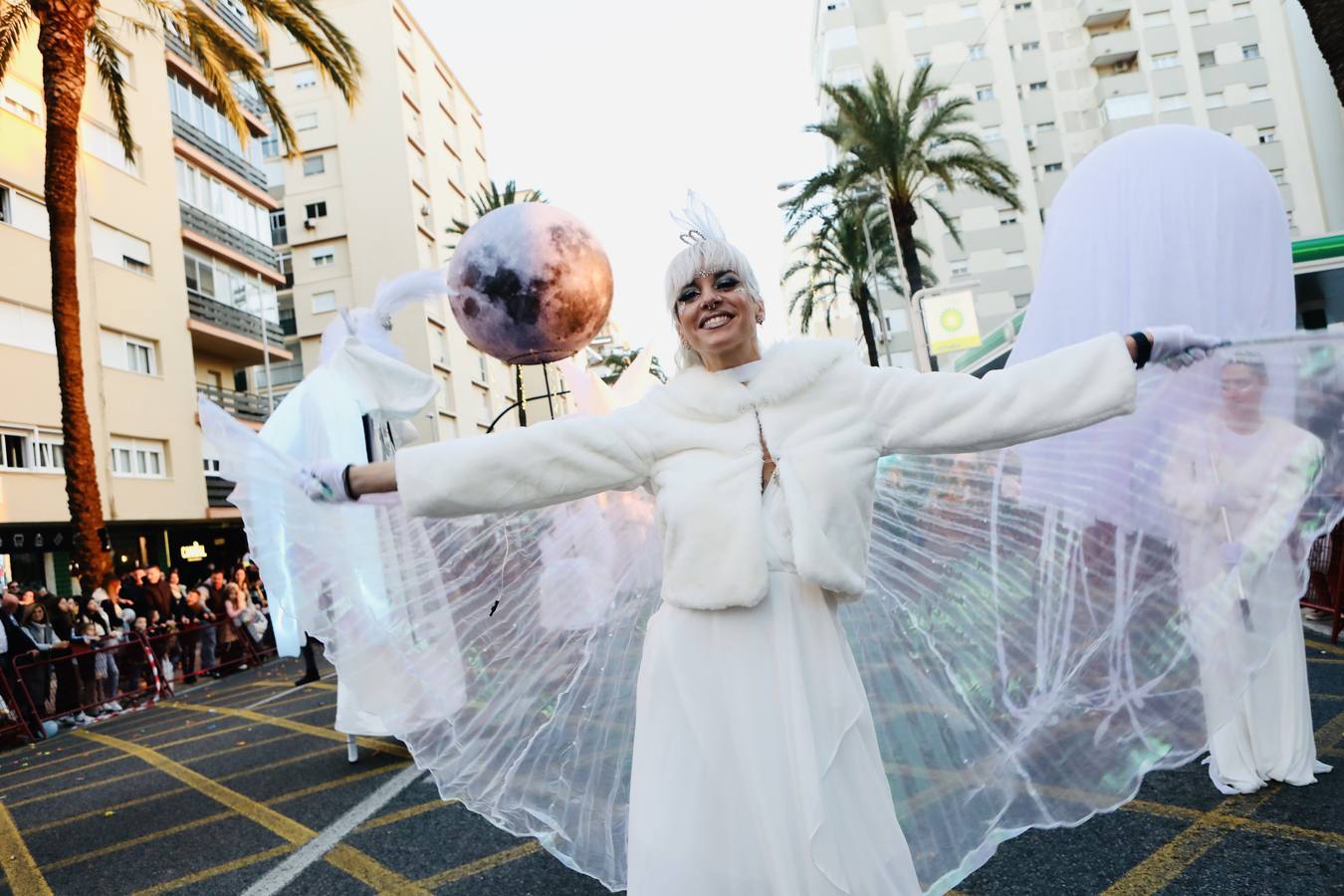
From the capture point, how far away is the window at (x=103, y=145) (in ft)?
76.9

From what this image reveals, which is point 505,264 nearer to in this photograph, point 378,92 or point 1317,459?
point 1317,459

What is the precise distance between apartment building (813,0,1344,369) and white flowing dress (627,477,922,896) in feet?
142

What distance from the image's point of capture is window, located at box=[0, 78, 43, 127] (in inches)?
818

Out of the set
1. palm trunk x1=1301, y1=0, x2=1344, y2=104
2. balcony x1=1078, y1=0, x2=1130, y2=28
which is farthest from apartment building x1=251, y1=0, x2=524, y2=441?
palm trunk x1=1301, y1=0, x2=1344, y2=104

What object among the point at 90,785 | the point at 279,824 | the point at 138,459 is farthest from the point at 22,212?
the point at 279,824

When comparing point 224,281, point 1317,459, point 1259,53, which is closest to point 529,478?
point 1317,459

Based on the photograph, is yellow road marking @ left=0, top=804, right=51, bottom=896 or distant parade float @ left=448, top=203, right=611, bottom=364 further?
distant parade float @ left=448, top=203, right=611, bottom=364

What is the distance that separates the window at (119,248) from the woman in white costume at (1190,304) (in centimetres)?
2535

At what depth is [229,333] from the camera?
29391 mm

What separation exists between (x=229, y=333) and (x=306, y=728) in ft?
80.9

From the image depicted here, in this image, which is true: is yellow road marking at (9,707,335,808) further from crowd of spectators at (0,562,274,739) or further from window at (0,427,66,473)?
window at (0,427,66,473)

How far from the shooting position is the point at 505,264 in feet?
18.3

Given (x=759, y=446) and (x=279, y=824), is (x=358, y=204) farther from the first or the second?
(x=759, y=446)

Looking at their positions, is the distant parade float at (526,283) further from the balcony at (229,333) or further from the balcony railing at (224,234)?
the balcony railing at (224,234)
